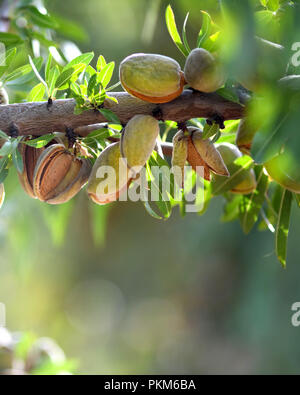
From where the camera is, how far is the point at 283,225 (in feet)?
1.68

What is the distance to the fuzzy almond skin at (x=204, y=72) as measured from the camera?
→ 1.24 feet

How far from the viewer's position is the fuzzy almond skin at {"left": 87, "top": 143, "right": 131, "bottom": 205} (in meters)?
0.40

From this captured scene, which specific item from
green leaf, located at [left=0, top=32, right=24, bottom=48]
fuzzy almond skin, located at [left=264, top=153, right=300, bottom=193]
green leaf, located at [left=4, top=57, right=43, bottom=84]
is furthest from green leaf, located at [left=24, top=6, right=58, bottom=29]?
fuzzy almond skin, located at [left=264, top=153, right=300, bottom=193]

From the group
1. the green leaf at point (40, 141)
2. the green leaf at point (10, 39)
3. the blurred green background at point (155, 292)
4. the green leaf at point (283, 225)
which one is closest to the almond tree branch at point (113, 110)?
the green leaf at point (40, 141)

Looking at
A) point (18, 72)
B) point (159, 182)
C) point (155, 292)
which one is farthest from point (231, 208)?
point (155, 292)

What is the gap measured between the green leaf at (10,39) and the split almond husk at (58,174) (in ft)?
0.92

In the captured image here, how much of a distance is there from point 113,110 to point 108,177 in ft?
0.20

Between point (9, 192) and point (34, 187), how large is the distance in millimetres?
296

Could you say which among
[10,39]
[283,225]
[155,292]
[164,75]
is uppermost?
[10,39]

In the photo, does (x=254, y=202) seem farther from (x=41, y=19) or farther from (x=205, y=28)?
(x=41, y=19)

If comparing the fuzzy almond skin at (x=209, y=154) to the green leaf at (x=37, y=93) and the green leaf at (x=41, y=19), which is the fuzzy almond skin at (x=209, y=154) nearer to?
the green leaf at (x=37, y=93)

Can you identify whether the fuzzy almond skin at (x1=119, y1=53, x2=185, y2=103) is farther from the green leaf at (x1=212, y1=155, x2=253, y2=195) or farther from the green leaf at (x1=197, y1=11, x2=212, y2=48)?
the green leaf at (x1=212, y1=155, x2=253, y2=195)
